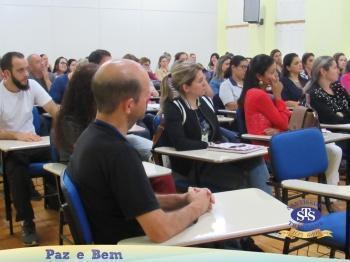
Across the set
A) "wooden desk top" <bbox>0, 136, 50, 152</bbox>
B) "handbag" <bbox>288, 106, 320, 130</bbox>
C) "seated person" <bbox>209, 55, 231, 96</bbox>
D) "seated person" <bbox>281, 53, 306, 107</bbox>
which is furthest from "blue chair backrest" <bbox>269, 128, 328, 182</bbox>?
"seated person" <bbox>209, 55, 231, 96</bbox>

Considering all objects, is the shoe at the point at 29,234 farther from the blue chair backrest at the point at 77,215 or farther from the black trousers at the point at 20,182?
the blue chair backrest at the point at 77,215

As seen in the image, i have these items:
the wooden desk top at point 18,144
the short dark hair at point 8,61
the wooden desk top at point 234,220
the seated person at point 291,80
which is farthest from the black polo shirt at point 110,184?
the seated person at point 291,80

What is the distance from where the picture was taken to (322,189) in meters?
2.17

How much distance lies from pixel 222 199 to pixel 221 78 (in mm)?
4514

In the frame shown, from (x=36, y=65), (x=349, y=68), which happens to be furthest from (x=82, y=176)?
(x=349, y=68)

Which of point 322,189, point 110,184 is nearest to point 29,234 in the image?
point 110,184

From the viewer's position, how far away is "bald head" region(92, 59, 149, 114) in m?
1.71

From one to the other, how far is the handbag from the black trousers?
2.04m

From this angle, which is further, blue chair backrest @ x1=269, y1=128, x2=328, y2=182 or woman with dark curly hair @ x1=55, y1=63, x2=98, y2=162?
woman with dark curly hair @ x1=55, y1=63, x2=98, y2=162

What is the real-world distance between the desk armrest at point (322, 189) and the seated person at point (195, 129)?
0.86m

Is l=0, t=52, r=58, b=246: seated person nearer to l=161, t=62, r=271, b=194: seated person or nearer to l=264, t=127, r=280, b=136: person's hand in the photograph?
l=161, t=62, r=271, b=194: seated person

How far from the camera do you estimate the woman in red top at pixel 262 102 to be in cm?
380

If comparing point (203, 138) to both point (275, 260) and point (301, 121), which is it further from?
point (275, 260)

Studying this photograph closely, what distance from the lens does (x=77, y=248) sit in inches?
49.8
